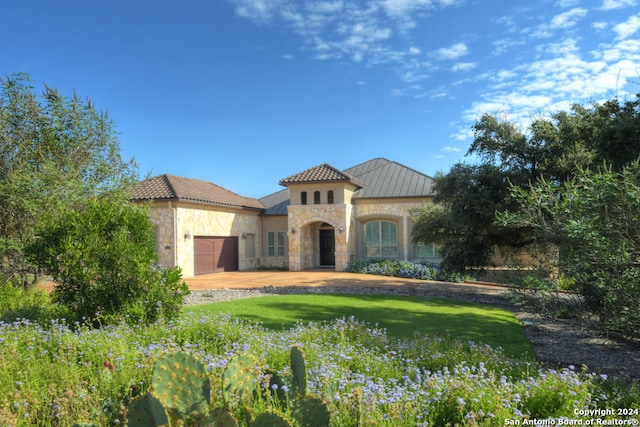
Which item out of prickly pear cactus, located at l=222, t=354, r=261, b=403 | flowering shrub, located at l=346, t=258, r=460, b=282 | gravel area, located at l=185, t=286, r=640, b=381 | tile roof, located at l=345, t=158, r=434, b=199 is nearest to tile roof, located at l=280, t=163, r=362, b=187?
tile roof, located at l=345, t=158, r=434, b=199

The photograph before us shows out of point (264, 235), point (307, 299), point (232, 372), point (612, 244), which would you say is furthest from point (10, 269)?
point (264, 235)

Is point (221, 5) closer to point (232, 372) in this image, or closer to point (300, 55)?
point (300, 55)

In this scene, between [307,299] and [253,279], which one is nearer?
[307,299]

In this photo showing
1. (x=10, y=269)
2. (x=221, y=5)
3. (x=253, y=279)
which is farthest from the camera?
(x=253, y=279)

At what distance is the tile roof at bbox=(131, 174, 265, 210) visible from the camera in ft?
67.3

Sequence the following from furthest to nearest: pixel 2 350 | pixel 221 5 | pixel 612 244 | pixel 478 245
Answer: pixel 478 245 < pixel 221 5 < pixel 612 244 < pixel 2 350

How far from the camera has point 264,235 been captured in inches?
1112

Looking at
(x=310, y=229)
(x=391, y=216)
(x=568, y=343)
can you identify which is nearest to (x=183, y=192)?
(x=310, y=229)

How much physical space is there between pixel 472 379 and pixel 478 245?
1201 cm

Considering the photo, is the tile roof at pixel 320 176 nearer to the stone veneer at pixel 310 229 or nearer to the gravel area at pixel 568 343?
the stone veneer at pixel 310 229

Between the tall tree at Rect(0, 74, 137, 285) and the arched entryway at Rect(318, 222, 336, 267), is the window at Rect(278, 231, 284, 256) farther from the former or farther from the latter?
the tall tree at Rect(0, 74, 137, 285)

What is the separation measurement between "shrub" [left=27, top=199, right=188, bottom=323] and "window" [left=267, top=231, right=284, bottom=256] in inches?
766

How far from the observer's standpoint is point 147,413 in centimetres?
265

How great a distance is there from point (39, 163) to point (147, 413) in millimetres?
10401
